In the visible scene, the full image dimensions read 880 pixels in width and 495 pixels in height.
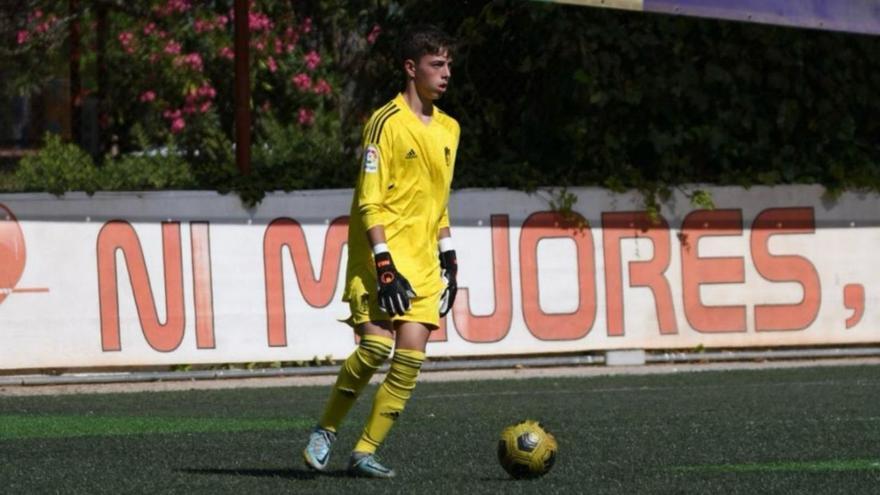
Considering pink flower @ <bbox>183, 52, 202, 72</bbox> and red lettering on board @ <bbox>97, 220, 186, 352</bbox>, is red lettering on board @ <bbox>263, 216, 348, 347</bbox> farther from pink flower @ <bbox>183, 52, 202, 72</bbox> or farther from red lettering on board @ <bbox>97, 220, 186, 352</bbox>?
pink flower @ <bbox>183, 52, 202, 72</bbox>

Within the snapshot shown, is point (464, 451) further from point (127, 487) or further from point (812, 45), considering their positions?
point (812, 45)

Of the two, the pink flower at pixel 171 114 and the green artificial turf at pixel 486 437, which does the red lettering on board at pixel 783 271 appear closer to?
the green artificial turf at pixel 486 437

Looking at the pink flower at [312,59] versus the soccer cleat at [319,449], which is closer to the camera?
the soccer cleat at [319,449]

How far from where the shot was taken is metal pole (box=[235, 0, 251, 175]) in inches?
544

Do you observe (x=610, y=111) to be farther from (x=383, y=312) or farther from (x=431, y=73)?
(x=383, y=312)

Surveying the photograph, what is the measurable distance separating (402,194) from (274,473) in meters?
1.39

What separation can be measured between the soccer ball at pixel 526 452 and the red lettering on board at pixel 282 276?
6522mm

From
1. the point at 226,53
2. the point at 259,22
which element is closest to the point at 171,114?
the point at 226,53

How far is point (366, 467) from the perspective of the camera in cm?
755

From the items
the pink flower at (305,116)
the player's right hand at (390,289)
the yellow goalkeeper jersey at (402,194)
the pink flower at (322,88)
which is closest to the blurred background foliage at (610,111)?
the pink flower at (322,88)

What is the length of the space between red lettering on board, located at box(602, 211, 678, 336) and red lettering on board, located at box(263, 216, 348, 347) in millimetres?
2276

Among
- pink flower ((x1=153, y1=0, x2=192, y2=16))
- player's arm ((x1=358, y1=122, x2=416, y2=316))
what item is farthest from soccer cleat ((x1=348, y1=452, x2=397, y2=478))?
pink flower ((x1=153, y1=0, x2=192, y2=16))

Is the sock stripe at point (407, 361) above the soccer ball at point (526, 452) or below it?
above

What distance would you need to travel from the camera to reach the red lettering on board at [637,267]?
14.5 metres
